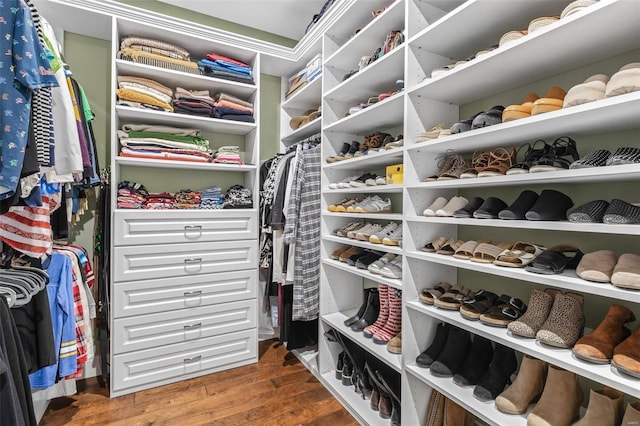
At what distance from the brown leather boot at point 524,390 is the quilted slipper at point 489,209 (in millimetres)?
530

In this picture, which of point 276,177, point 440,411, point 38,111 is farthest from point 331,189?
point 38,111

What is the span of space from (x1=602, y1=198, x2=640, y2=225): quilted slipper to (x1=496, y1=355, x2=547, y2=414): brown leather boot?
579 mm

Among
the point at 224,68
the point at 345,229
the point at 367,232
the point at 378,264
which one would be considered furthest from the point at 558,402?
the point at 224,68

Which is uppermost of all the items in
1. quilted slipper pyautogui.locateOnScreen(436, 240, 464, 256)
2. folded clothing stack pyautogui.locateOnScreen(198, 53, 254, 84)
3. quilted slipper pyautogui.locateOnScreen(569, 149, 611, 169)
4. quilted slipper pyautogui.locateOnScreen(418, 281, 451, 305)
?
folded clothing stack pyautogui.locateOnScreen(198, 53, 254, 84)

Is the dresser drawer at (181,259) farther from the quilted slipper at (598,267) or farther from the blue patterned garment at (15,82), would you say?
the quilted slipper at (598,267)

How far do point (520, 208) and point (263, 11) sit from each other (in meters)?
2.32

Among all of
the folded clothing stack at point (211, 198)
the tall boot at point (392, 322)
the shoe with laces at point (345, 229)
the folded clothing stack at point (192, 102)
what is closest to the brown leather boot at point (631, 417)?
the tall boot at point (392, 322)

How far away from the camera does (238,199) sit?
2.32 meters

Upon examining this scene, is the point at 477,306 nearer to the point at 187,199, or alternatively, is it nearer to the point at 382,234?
the point at 382,234

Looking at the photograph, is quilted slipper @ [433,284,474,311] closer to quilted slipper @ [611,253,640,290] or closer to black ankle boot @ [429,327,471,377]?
black ankle boot @ [429,327,471,377]

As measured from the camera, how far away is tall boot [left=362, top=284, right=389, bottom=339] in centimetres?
173

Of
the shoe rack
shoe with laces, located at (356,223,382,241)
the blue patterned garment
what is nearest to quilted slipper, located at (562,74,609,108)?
the shoe rack

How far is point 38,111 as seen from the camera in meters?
1.05

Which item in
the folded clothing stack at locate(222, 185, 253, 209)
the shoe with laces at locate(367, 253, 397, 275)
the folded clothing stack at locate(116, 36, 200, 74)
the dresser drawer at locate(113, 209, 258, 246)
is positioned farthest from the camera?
the folded clothing stack at locate(222, 185, 253, 209)
